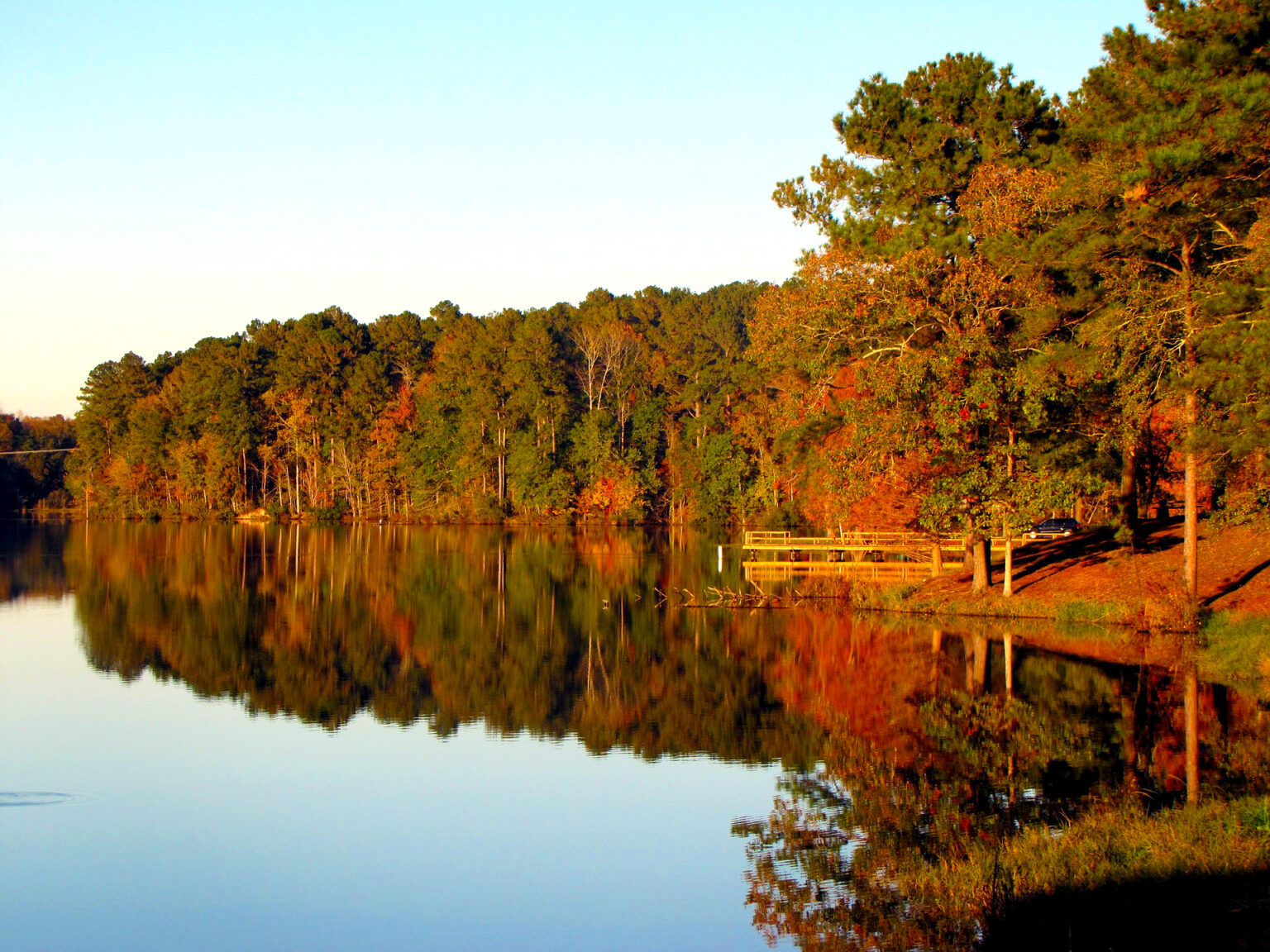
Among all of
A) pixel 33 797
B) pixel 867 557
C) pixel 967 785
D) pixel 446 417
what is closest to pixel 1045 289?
pixel 967 785

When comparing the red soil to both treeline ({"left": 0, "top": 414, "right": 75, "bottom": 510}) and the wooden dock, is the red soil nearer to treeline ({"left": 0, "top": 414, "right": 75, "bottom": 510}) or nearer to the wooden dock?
the wooden dock

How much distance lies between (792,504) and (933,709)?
152 ft

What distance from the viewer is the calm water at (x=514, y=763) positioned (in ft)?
37.8

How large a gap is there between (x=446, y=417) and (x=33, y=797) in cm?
8897

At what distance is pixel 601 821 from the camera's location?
47.8ft

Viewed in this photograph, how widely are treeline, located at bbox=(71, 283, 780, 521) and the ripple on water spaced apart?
73.1 metres

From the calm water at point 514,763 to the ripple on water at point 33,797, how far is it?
0.16ft

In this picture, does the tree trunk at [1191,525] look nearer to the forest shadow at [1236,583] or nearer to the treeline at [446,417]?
the forest shadow at [1236,583]

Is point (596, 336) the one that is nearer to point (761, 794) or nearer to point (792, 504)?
point (792, 504)

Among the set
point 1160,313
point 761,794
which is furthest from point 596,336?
point 761,794

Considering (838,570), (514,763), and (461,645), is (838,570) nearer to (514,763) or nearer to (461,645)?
(461,645)

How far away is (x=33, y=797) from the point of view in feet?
50.8

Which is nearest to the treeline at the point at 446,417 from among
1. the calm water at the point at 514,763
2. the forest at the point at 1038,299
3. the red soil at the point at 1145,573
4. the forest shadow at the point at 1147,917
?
the forest at the point at 1038,299

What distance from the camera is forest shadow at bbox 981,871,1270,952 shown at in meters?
8.52
